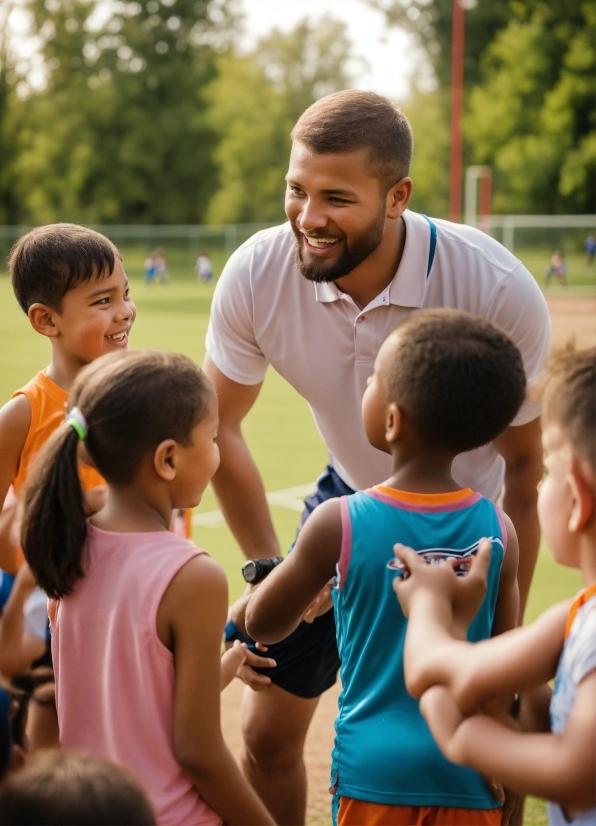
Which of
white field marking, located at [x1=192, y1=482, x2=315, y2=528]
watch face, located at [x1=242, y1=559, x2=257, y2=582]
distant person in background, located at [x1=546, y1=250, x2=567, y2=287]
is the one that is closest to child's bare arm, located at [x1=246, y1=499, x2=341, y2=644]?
watch face, located at [x1=242, y1=559, x2=257, y2=582]

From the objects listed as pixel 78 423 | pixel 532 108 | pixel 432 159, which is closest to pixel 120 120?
pixel 432 159

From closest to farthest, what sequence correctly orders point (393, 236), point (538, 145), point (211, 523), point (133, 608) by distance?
point (133, 608) < point (393, 236) < point (211, 523) < point (538, 145)

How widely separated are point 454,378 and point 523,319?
1202 mm

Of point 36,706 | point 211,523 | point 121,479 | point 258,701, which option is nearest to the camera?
point 121,479

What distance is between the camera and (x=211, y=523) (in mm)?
7836

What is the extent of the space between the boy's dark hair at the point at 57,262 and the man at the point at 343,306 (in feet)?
1.56

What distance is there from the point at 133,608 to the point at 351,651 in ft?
1.66

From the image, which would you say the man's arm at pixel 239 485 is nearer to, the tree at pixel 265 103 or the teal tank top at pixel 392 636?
the teal tank top at pixel 392 636

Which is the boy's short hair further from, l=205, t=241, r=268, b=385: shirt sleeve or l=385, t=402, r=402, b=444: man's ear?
l=205, t=241, r=268, b=385: shirt sleeve

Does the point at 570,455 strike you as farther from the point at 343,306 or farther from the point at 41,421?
the point at 41,421

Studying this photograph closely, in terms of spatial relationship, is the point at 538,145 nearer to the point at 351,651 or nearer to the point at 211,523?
the point at 211,523

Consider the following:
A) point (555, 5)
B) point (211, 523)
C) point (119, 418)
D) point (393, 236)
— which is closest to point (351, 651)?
point (119, 418)

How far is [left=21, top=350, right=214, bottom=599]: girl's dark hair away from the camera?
2115 millimetres

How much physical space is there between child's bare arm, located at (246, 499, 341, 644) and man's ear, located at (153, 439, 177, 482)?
0.31 meters
